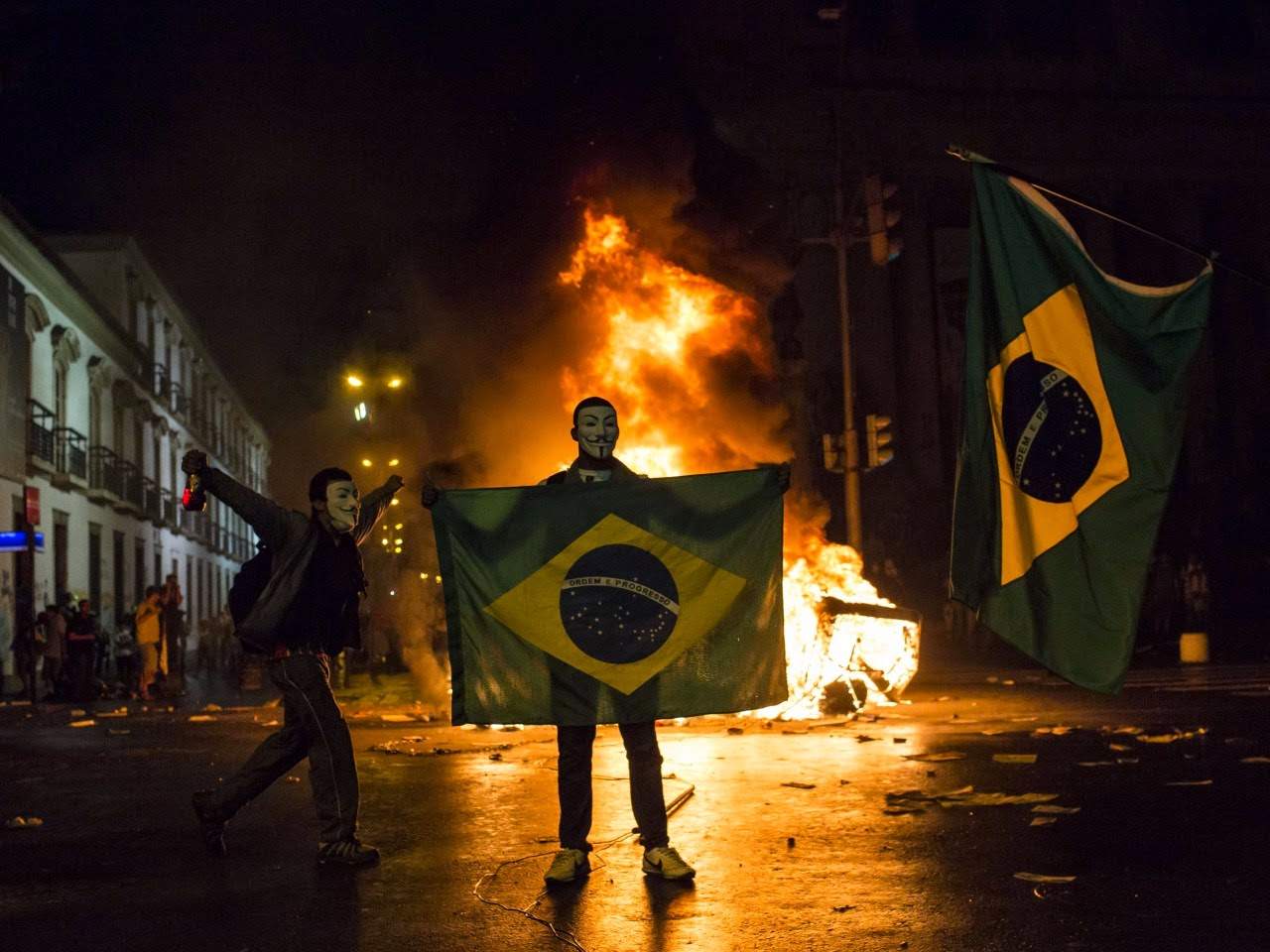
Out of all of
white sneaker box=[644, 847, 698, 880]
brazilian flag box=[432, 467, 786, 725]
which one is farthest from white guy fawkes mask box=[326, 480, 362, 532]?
white sneaker box=[644, 847, 698, 880]

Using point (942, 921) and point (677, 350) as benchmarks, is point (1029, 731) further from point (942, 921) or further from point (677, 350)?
point (942, 921)

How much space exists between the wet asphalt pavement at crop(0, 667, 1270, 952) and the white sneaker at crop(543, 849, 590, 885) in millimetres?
93

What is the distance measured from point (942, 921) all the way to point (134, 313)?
4049cm

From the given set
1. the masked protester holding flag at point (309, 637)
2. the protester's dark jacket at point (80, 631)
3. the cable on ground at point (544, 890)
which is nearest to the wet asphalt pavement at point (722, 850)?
the cable on ground at point (544, 890)

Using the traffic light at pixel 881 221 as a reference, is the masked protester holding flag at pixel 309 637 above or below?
below

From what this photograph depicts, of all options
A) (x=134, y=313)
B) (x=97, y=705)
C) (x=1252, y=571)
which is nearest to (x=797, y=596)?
(x=97, y=705)

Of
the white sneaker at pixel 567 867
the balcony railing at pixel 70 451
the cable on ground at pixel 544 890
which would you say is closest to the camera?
the cable on ground at pixel 544 890

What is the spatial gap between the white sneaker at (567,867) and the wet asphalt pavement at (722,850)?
0.09 metres

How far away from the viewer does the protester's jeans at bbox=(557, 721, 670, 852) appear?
5.61m

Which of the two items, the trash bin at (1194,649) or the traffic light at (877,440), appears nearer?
the traffic light at (877,440)

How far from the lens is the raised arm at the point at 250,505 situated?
611cm

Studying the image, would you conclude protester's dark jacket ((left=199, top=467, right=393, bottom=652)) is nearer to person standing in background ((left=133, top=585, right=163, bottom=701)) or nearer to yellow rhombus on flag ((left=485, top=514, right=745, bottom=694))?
yellow rhombus on flag ((left=485, top=514, right=745, bottom=694))

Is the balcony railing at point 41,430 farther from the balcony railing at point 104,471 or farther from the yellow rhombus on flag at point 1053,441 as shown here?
the yellow rhombus on flag at point 1053,441

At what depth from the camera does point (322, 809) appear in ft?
20.1
